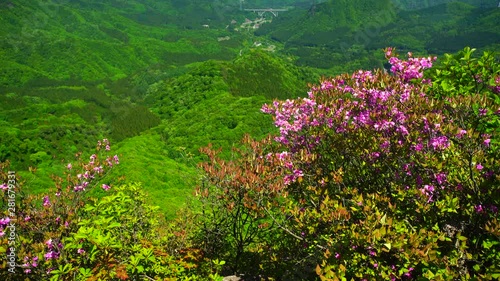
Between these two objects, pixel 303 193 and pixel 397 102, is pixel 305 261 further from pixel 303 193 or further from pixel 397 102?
pixel 397 102

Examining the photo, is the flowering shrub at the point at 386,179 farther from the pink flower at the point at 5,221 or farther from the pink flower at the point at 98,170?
the pink flower at the point at 5,221

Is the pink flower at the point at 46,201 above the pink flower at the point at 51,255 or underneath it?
above

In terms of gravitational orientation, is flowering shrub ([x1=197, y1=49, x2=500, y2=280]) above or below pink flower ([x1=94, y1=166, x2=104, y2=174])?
above

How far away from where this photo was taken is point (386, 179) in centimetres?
1059

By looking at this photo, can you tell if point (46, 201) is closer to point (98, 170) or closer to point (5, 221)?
point (5, 221)

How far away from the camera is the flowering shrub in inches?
293

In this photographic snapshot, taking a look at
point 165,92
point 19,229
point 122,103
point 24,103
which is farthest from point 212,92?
point 19,229

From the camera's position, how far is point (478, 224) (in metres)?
8.09

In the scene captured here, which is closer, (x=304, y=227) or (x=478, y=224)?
(x=478, y=224)

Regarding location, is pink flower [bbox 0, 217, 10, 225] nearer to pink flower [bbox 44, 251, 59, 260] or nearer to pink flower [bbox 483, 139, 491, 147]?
pink flower [bbox 44, 251, 59, 260]

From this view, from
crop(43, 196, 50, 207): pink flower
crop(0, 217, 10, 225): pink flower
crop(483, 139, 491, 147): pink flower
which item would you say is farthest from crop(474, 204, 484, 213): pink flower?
crop(0, 217, 10, 225): pink flower

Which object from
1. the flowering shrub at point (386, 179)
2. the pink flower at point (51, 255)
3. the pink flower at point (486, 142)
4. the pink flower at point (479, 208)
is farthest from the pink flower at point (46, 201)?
the pink flower at point (486, 142)

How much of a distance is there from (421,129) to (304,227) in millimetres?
4394

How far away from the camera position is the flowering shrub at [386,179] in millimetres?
7438
